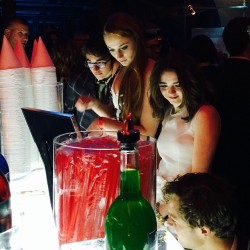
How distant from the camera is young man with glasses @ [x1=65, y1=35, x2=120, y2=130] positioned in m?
2.30

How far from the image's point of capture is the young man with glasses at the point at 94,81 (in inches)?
90.4

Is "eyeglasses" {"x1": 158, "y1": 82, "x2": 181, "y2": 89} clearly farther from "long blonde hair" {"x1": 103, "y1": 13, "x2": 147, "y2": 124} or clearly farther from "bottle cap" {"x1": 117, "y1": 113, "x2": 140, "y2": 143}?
"bottle cap" {"x1": 117, "y1": 113, "x2": 140, "y2": 143}

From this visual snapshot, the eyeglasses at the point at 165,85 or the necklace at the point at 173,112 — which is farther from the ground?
the eyeglasses at the point at 165,85

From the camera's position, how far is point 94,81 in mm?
2543

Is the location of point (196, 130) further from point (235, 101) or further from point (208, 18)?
point (208, 18)

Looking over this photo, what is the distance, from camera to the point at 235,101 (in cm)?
243

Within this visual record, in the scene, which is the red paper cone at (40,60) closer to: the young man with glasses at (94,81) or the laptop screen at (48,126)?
the laptop screen at (48,126)

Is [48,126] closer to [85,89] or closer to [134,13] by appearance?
[85,89]

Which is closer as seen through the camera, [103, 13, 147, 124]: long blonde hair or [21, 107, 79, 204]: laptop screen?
[21, 107, 79, 204]: laptop screen

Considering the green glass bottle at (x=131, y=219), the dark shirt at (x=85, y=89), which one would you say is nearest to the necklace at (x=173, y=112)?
the dark shirt at (x=85, y=89)

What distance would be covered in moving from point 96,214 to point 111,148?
0.11 metres

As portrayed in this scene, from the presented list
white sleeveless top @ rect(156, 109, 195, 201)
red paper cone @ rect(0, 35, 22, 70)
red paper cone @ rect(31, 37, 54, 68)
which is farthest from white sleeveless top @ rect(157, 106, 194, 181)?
red paper cone @ rect(0, 35, 22, 70)

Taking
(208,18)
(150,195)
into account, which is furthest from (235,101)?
(208,18)

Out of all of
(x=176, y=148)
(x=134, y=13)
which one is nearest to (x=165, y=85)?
(x=176, y=148)
